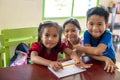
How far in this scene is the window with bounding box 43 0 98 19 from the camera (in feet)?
8.95

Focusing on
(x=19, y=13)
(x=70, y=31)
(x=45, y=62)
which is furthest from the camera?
(x=19, y=13)

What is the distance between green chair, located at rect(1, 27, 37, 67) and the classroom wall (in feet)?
1.36

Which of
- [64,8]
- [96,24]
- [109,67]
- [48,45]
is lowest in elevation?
[109,67]

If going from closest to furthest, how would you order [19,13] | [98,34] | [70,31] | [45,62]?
[45,62] → [98,34] → [70,31] → [19,13]

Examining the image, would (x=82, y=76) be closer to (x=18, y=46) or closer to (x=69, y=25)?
(x=69, y=25)

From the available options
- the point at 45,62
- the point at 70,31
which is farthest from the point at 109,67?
the point at 70,31

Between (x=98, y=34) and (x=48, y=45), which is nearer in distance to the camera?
(x=48, y=45)

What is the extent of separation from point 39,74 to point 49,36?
1.10 feet

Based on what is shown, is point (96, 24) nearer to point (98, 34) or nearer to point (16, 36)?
point (98, 34)

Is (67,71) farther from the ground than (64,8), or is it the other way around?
(64,8)

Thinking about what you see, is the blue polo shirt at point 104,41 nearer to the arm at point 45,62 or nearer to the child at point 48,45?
the child at point 48,45

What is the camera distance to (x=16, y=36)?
1898mm

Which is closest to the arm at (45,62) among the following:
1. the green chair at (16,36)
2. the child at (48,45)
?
the child at (48,45)

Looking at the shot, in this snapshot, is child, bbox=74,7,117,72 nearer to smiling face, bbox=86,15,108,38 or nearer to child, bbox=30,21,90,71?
smiling face, bbox=86,15,108,38
